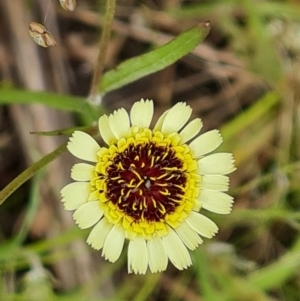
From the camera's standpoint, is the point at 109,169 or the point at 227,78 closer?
the point at 109,169

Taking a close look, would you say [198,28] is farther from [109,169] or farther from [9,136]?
[9,136]

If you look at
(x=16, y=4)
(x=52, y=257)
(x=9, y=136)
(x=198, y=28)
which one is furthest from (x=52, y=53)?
(x=198, y=28)

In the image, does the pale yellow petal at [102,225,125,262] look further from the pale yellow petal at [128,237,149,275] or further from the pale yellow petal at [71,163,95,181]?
the pale yellow petal at [71,163,95,181]

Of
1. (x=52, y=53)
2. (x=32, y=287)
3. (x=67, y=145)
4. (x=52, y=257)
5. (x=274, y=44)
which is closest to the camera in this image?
(x=67, y=145)

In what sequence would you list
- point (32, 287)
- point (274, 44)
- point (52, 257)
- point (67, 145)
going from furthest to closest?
1. point (274, 44)
2. point (52, 257)
3. point (32, 287)
4. point (67, 145)

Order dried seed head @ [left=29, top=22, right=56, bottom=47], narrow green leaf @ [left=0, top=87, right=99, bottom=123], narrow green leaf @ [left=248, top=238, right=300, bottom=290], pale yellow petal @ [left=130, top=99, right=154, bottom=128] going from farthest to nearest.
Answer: narrow green leaf @ [left=248, top=238, right=300, bottom=290] < narrow green leaf @ [left=0, top=87, right=99, bottom=123] < pale yellow petal @ [left=130, top=99, right=154, bottom=128] < dried seed head @ [left=29, top=22, right=56, bottom=47]

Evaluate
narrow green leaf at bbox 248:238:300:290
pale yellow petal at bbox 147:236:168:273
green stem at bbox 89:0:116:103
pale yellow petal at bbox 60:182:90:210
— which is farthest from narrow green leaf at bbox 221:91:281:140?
pale yellow petal at bbox 60:182:90:210
